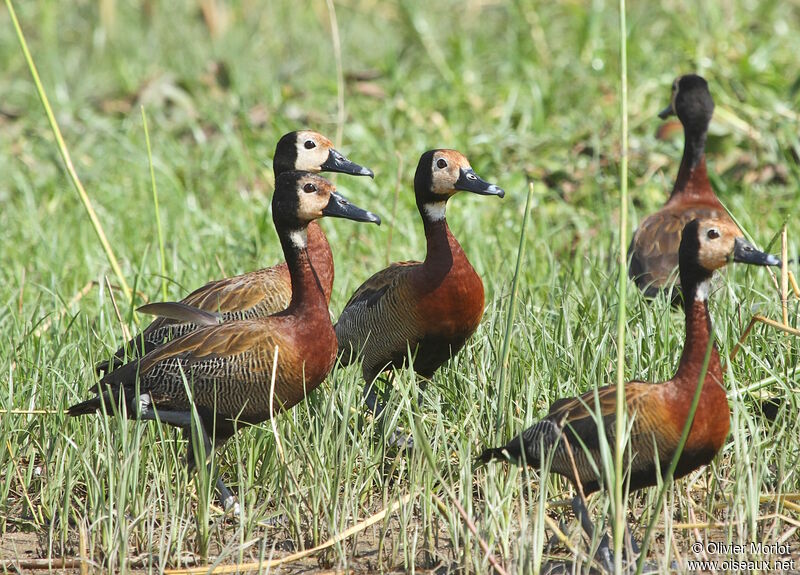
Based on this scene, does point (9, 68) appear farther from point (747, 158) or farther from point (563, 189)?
point (747, 158)

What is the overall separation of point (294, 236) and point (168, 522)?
43.9 inches

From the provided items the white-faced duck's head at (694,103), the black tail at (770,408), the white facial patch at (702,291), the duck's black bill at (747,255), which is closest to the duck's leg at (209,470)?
Answer: the white facial patch at (702,291)

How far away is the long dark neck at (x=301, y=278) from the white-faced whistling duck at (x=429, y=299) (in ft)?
1.36

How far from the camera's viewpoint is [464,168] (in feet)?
14.9

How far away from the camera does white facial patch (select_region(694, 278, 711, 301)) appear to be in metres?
3.44

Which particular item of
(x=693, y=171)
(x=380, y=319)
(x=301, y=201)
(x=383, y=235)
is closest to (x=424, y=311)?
(x=380, y=319)

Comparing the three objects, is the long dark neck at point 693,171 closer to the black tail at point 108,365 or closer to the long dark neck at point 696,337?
the long dark neck at point 696,337

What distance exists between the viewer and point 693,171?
559cm

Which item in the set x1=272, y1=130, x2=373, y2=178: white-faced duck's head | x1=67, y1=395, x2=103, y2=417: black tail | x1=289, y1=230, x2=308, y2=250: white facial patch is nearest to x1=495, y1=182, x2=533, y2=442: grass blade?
x1=289, y1=230, x2=308, y2=250: white facial patch

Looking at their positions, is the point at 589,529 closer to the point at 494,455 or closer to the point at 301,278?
the point at 494,455

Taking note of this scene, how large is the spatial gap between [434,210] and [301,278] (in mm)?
823

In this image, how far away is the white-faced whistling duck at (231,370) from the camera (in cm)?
384

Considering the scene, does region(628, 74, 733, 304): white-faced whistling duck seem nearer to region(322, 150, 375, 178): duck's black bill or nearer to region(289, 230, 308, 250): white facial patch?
region(322, 150, 375, 178): duck's black bill

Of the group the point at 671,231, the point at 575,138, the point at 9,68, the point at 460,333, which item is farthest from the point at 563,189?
the point at 9,68
